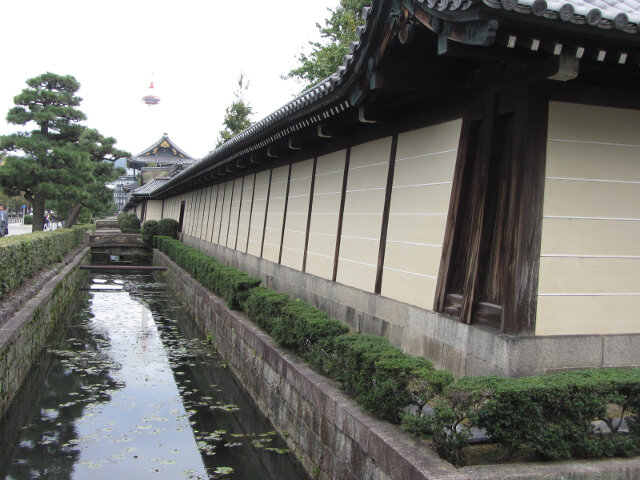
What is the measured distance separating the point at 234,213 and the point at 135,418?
10931mm

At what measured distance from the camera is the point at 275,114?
9.95 meters

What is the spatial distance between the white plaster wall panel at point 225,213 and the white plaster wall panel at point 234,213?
50 cm

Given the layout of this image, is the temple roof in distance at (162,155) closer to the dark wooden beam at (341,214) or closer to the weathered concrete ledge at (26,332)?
the weathered concrete ledge at (26,332)

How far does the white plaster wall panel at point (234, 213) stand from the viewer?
18.5 m

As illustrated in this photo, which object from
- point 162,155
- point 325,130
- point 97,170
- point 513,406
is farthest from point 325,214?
point 162,155

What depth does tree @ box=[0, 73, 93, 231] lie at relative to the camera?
28.4 metres

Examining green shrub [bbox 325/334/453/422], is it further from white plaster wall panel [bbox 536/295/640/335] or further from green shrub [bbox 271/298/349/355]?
white plaster wall panel [bbox 536/295/640/335]

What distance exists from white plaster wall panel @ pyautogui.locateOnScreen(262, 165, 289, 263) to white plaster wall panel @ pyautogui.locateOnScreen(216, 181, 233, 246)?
565 cm

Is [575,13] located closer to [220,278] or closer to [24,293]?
[220,278]

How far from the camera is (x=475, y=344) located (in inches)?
225

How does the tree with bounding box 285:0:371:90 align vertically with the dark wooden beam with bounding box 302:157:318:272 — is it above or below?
above

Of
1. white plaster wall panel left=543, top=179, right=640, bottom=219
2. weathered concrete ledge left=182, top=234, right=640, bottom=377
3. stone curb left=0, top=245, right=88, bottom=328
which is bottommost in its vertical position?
stone curb left=0, top=245, right=88, bottom=328

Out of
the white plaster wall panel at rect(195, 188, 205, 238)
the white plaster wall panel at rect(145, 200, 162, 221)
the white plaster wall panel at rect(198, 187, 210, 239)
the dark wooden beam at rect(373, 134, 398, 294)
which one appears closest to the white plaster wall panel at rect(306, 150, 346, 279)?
the dark wooden beam at rect(373, 134, 398, 294)

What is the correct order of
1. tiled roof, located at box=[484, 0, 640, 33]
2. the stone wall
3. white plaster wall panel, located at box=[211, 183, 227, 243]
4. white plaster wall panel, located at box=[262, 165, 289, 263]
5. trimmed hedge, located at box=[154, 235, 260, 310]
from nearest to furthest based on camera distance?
tiled roof, located at box=[484, 0, 640, 33]
the stone wall
trimmed hedge, located at box=[154, 235, 260, 310]
white plaster wall panel, located at box=[262, 165, 289, 263]
white plaster wall panel, located at box=[211, 183, 227, 243]
